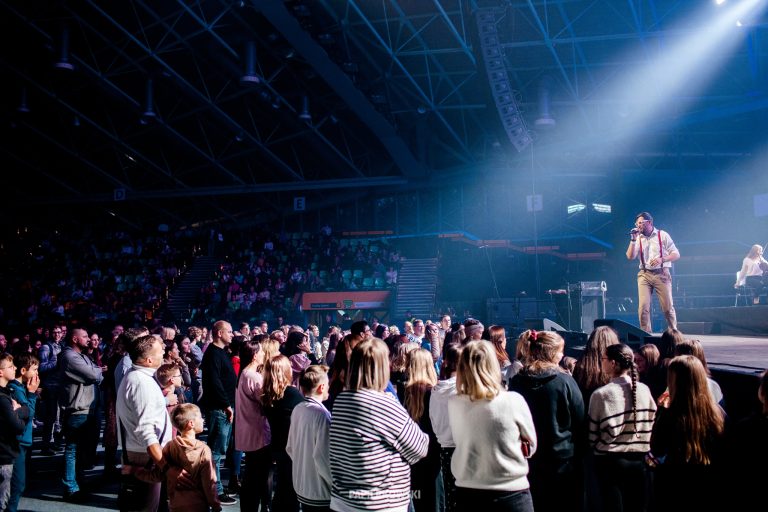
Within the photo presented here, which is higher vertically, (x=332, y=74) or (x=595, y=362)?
(x=332, y=74)

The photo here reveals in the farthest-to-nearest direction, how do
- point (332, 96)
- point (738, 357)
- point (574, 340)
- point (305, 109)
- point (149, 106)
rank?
point (149, 106), point (332, 96), point (305, 109), point (574, 340), point (738, 357)

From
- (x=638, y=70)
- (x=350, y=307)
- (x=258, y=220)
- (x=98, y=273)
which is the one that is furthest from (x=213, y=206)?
(x=638, y=70)

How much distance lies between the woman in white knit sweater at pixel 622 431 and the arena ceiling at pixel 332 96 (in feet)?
32.8

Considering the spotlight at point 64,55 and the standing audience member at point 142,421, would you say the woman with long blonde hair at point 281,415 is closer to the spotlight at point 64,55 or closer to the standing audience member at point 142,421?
the standing audience member at point 142,421

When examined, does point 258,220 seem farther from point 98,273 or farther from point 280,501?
point 280,501

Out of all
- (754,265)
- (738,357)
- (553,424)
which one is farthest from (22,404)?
(754,265)

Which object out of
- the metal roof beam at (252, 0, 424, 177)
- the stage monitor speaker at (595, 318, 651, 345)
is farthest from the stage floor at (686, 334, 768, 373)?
the metal roof beam at (252, 0, 424, 177)

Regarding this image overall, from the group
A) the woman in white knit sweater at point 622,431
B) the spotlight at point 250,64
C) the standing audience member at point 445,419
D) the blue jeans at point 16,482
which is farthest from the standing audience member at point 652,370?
the spotlight at point 250,64

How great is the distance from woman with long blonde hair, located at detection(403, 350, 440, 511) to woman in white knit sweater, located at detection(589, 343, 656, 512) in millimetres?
1021

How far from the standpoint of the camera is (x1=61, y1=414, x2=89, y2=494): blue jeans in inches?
246

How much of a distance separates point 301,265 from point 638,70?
12.7 metres

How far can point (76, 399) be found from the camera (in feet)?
21.6

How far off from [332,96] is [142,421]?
16562 mm

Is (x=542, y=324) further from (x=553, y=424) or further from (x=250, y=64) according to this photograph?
(x=250, y=64)
